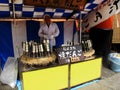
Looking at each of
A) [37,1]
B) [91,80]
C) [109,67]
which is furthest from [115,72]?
[37,1]

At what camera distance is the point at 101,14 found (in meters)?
4.73

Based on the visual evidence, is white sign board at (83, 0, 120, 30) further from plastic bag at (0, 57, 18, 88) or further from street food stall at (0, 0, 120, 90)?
plastic bag at (0, 57, 18, 88)

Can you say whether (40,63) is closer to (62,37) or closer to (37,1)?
(37,1)

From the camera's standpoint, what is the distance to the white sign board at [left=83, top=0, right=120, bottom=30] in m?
4.41

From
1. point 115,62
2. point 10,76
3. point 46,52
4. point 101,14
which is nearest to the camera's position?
point 46,52

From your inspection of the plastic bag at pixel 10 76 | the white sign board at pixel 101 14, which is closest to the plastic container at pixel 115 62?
the white sign board at pixel 101 14

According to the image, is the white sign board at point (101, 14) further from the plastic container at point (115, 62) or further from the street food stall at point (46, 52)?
the plastic container at point (115, 62)

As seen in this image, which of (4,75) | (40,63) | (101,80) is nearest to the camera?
(40,63)

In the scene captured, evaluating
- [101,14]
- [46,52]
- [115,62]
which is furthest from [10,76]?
[101,14]

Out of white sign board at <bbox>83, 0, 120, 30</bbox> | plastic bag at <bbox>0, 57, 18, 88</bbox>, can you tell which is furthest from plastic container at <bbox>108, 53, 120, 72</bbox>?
plastic bag at <bbox>0, 57, 18, 88</bbox>

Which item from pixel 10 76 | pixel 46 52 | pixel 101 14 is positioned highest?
pixel 101 14

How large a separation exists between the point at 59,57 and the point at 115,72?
1.94m

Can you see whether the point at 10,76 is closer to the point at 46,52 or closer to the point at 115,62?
the point at 46,52

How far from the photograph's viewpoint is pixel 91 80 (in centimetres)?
391
